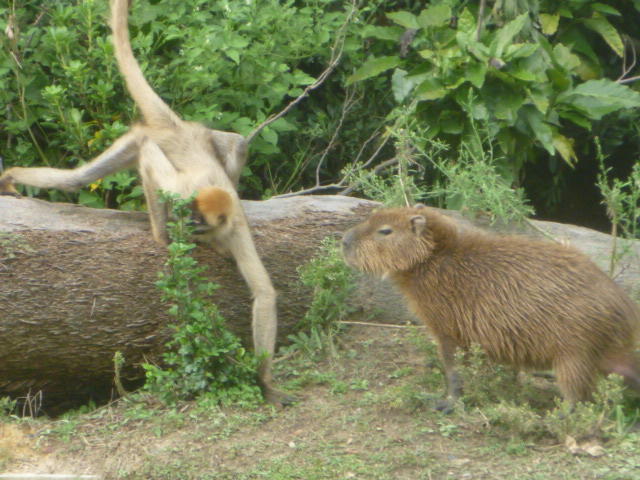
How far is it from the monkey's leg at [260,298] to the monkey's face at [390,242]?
2.08ft

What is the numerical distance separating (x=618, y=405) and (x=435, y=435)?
0.98 meters

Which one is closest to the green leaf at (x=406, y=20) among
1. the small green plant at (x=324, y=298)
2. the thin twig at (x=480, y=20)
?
the thin twig at (x=480, y=20)

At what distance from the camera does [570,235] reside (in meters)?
7.39

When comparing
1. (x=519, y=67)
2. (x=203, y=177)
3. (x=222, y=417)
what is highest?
(x=519, y=67)

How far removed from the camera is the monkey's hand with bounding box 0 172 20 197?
6.65 metres

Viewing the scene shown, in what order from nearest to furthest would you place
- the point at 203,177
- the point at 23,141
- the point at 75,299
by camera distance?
the point at 75,299, the point at 203,177, the point at 23,141

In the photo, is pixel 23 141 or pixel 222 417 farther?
pixel 23 141

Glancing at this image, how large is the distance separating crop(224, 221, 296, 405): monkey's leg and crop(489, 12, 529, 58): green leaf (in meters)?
2.69

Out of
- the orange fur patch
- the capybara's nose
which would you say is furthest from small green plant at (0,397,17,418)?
the capybara's nose

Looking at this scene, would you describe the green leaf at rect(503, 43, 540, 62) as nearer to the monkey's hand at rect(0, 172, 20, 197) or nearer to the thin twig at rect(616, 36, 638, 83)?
the thin twig at rect(616, 36, 638, 83)

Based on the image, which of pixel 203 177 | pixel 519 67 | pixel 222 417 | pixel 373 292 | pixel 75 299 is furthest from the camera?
pixel 519 67

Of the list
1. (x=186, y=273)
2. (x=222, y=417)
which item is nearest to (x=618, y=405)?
(x=222, y=417)

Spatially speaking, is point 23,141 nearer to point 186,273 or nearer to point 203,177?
point 203,177

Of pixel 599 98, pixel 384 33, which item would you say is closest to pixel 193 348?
pixel 384 33
